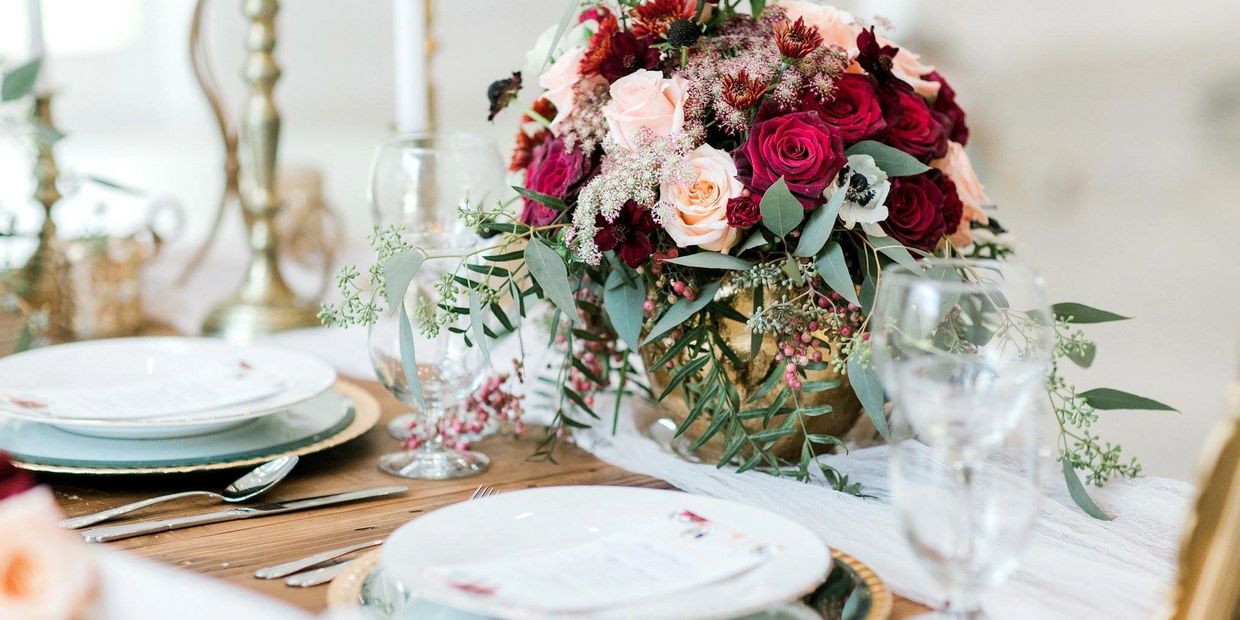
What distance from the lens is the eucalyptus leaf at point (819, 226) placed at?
74 centimetres

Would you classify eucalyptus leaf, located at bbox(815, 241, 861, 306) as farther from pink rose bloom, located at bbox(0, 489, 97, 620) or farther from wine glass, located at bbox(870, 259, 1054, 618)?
pink rose bloom, located at bbox(0, 489, 97, 620)

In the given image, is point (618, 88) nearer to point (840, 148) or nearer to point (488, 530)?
point (840, 148)

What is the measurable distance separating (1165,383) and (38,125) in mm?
1646

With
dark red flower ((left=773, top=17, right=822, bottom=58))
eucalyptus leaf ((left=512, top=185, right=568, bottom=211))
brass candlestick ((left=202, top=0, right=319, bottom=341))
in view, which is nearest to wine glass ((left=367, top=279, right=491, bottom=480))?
eucalyptus leaf ((left=512, top=185, right=568, bottom=211))

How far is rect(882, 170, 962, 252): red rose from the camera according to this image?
79 cm

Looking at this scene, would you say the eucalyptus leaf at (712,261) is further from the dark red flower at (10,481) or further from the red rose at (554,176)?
the dark red flower at (10,481)

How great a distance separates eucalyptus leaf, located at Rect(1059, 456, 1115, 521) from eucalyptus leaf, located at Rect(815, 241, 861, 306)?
187mm

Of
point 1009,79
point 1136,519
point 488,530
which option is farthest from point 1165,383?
point 488,530

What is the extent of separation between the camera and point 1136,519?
76cm

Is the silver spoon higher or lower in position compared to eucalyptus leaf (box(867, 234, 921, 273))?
lower

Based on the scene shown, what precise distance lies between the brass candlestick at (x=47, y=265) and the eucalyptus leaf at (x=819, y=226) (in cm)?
97

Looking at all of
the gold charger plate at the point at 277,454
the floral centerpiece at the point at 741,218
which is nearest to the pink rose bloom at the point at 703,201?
the floral centerpiece at the point at 741,218

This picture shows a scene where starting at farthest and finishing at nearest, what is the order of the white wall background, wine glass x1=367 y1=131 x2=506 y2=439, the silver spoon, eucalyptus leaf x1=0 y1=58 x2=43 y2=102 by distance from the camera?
the white wall background
eucalyptus leaf x1=0 y1=58 x2=43 y2=102
wine glass x1=367 y1=131 x2=506 y2=439
the silver spoon

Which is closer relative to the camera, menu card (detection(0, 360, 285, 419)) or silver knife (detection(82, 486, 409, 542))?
silver knife (detection(82, 486, 409, 542))
